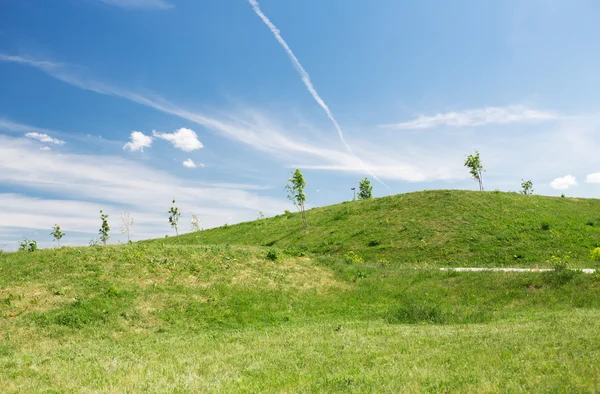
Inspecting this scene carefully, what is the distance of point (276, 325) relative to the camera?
789 inches

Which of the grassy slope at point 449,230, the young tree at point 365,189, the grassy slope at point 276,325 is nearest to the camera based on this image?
the grassy slope at point 276,325

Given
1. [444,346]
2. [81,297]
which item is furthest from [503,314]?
[81,297]

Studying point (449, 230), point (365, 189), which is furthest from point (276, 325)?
point (365, 189)

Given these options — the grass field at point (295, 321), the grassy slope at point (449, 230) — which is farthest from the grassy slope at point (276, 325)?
the grassy slope at point (449, 230)

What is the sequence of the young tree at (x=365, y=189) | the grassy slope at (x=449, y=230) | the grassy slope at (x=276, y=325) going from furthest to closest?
1. the young tree at (x=365, y=189)
2. the grassy slope at (x=449, y=230)
3. the grassy slope at (x=276, y=325)

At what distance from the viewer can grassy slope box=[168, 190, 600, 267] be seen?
4019 cm

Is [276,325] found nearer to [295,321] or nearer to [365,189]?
[295,321]

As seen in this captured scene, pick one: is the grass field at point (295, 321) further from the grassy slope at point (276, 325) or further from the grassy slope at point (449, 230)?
the grassy slope at point (449, 230)

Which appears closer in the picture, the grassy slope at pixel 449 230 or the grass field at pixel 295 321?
the grass field at pixel 295 321

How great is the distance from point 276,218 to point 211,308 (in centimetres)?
5129

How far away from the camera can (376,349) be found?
39.3 feet

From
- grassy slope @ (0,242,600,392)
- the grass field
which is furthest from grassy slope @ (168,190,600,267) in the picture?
grassy slope @ (0,242,600,392)

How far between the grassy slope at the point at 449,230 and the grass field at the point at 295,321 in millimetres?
391

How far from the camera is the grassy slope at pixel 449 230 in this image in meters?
40.2
